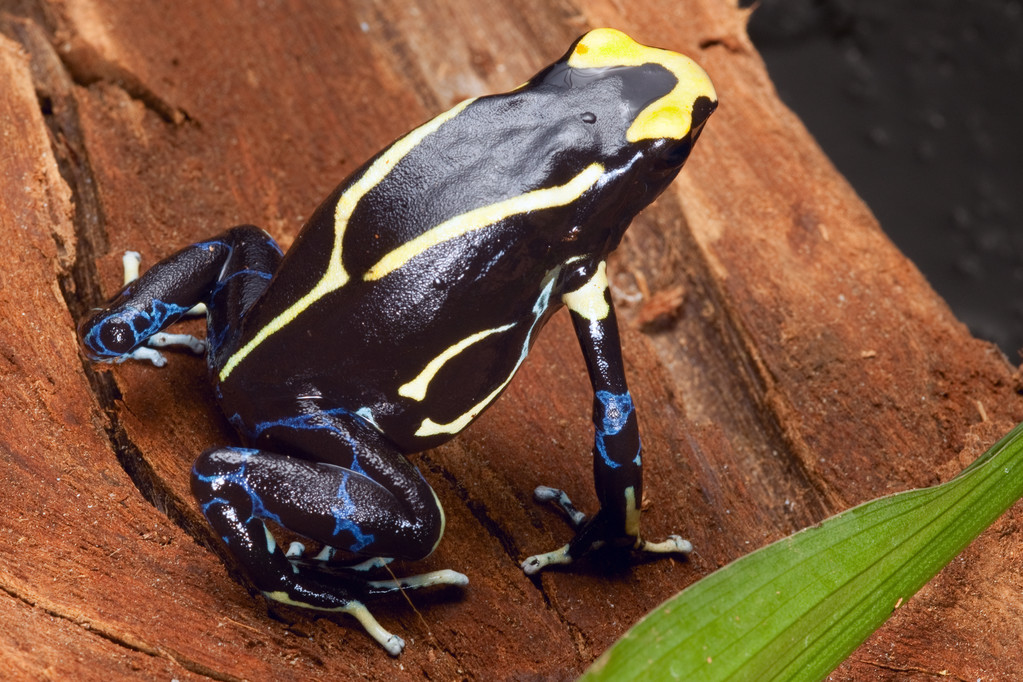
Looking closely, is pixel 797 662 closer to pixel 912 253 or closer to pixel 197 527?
pixel 197 527

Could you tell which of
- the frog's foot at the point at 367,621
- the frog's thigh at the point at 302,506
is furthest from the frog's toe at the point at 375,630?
the frog's thigh at the point at 302,506

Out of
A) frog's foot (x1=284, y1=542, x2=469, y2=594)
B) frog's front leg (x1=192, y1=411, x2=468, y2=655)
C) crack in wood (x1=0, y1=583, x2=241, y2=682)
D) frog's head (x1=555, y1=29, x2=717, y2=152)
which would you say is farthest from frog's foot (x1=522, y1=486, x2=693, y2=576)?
frog's head (x1=555, y1=29, x2=717, y2=152)

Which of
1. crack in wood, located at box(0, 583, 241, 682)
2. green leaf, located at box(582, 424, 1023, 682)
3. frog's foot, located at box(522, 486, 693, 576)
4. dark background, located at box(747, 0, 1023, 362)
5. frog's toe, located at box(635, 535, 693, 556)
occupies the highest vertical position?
crack in wood, located at box(0, 583, 241, 682)

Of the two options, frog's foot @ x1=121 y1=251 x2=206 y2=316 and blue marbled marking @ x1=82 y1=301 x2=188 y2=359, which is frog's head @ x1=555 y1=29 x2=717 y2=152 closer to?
blue marbled marking @ x1=82 y1=301 x2=188 y2=359

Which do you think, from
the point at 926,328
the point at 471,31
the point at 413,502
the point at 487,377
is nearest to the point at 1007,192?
the point at 926,328

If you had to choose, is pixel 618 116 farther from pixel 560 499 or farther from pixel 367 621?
pixel 367 621

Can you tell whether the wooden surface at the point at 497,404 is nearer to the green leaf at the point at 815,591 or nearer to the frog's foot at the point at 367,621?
the frog's foot at the point at 367,621
